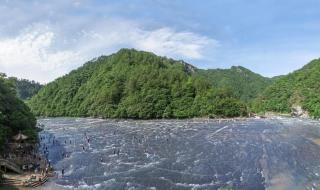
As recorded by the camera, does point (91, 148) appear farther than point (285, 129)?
No

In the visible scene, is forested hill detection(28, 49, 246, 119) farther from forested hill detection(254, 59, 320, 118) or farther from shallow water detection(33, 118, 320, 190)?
shallow water detection(33, 118, 320, 190)

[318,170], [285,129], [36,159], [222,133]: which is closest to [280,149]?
[318,170]

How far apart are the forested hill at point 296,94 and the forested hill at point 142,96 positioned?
26.9 meters

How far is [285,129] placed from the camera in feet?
351

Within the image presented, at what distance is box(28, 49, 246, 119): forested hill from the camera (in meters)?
151

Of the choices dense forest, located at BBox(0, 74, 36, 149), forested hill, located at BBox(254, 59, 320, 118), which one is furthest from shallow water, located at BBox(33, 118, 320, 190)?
forested hill, located at BBox(254, 59, 320, 118)

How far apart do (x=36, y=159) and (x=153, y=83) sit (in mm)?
108216

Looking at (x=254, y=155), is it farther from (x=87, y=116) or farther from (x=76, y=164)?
(x=87, y=116)

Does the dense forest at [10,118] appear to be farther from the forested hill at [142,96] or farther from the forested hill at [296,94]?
the forested hill at [296,94]

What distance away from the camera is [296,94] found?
582 ft

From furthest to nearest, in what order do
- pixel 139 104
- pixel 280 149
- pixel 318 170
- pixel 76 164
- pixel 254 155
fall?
pixel 139 104 → pixel 280 149 → pixel 254 155 → pixel 76 164 → pixel 318 170

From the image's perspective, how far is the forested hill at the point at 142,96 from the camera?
497 ft

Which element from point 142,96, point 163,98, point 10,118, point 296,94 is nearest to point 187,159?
point 10,118

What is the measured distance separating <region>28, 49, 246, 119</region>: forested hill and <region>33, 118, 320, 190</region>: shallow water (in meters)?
49.6
